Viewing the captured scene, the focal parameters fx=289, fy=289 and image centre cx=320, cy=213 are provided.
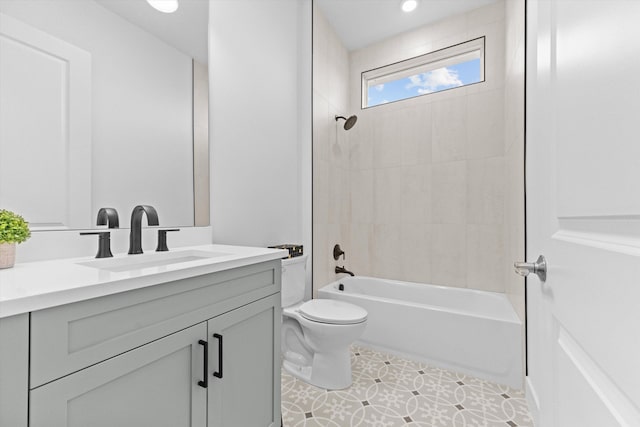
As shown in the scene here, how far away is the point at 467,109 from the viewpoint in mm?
2459

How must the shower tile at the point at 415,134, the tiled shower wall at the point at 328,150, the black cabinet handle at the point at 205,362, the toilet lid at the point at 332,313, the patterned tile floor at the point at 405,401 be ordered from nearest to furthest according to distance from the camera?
the black cabinet handle at the point at 205,362
the patterned tile floor at the point at 405,401
the toilet lid at the point at 332,313
the tiled shower wall at the point at 328,150
the shower tile at the point at 415,134

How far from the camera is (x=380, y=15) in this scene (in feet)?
8.15

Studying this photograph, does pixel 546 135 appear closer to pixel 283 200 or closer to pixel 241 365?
pixel 241 365

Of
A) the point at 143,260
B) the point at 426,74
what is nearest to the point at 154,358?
the point at 143,260

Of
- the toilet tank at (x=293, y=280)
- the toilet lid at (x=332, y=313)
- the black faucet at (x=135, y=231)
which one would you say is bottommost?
the toilet lid at (x=332, y=313)

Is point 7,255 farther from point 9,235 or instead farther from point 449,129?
point 449,129

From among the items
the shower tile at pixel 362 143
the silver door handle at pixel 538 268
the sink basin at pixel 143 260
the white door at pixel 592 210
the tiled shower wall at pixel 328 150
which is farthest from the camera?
the shower tile at pixel 362 143

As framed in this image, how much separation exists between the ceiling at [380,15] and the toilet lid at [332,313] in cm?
238

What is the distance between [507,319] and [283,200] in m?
1.69

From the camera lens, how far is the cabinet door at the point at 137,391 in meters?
0.60

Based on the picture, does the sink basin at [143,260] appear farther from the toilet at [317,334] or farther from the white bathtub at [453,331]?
the white bathtub at [453,331]

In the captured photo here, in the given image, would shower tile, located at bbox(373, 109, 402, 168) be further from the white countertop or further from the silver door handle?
the white countertop

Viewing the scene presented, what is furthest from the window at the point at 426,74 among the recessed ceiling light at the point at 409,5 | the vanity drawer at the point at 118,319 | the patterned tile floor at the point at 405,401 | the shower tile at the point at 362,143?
the vanity drawer at the point at 118,319

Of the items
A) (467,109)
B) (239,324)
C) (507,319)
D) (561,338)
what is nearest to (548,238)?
(561,338)
